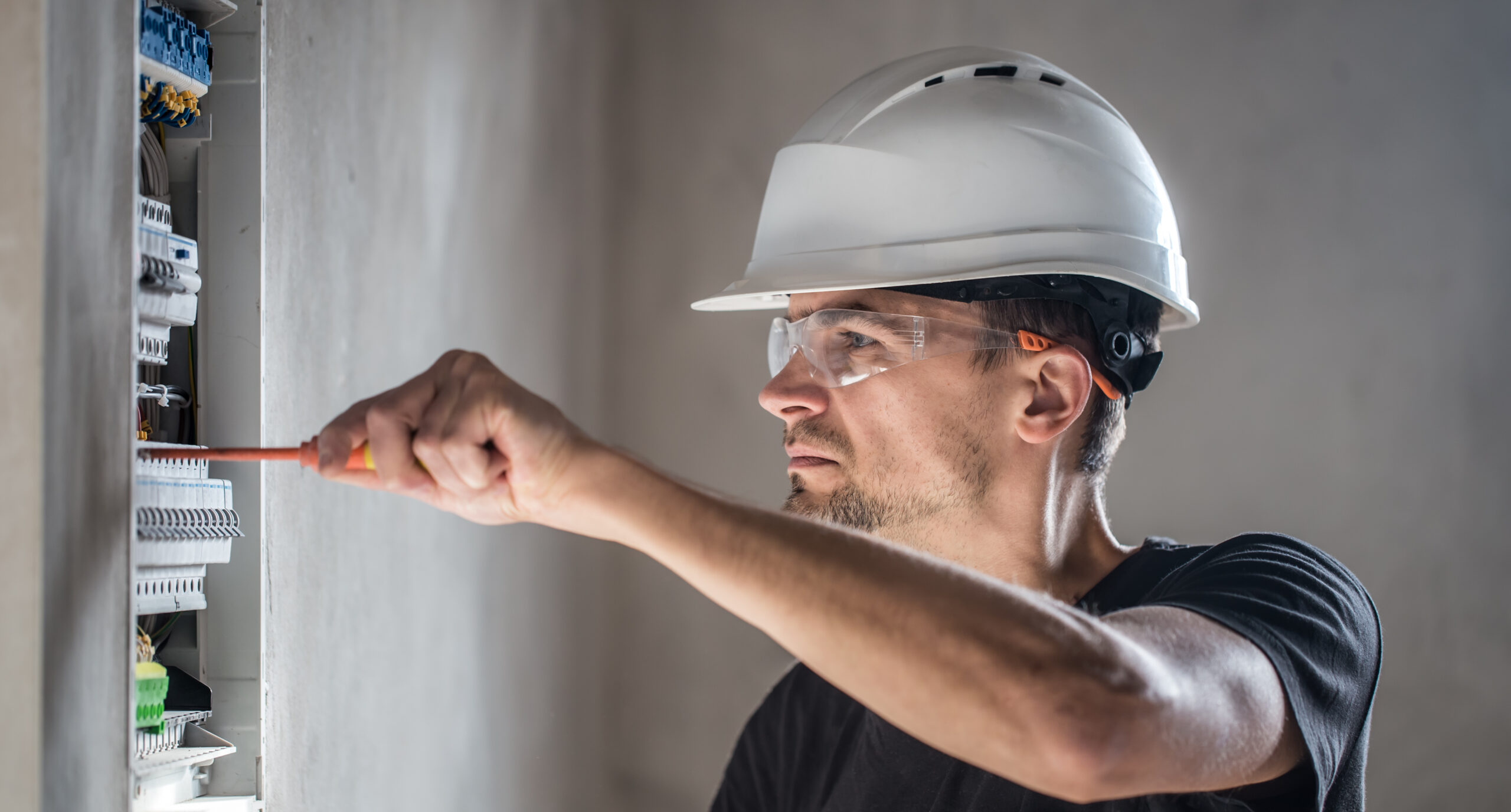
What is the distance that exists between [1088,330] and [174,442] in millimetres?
1210

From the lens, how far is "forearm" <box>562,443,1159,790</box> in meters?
0.68

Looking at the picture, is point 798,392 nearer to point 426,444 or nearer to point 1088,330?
point 1088,330

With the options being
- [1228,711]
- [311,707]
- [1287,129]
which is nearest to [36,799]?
[311,707]

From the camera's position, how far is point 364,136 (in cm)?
147

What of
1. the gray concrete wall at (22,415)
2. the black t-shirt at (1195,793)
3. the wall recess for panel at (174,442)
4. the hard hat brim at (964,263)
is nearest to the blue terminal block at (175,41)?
the wall recess for panel at (174,442)

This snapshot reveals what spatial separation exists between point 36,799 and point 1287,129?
3.24m

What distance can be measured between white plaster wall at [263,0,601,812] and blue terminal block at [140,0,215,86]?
116 millimetres

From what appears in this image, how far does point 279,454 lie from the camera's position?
2.74 ft

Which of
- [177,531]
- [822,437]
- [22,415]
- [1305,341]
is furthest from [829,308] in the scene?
[1305,341]

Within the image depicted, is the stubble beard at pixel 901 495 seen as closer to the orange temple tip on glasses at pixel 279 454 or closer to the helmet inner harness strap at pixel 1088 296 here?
the helmet inner harness strap at pixel 1088 296

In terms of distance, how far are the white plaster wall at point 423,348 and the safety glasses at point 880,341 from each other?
0.69 meters

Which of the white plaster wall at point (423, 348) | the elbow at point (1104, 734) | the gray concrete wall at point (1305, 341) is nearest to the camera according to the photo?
the elbow at point (1104, 734)

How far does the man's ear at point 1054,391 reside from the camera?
1374mm

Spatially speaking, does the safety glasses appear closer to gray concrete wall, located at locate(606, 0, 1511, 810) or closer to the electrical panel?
the electrical panel
